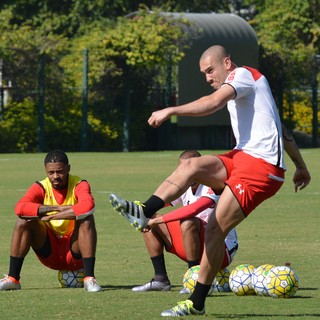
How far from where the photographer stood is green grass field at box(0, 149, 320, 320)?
882cm

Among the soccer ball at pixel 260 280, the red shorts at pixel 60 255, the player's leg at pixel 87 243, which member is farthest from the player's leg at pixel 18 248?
the soccer ball at pixel 260 280

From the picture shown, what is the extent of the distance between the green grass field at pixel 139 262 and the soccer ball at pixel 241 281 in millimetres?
86

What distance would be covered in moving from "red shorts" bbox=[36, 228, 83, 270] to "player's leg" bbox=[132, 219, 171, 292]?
645 mm

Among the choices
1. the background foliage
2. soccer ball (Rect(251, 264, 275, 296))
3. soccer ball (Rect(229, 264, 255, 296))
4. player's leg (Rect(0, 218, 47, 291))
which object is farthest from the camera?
the background foliage

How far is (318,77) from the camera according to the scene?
40.8 m

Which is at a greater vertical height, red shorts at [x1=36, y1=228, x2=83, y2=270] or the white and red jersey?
the white and red jersey

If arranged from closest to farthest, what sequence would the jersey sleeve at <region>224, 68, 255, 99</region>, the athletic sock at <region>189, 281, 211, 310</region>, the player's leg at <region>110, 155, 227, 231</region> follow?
1. the player's leg at <region>110, 155, 227, 231</region>
2. the jersey sleeve at <region>224, 68, 255, 99</region>
3. the athletic sock at <region>189, 281, 211, 310</region>

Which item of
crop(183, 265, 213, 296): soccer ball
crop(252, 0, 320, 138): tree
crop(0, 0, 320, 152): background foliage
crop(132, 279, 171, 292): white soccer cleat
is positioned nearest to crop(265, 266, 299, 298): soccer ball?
crop(183, 265, 213, 296): soccer ball

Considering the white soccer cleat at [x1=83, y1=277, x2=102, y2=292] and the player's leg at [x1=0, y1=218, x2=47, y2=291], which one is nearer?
the white soccer cleat at [x1=83, y1=277, x2=102, y2=292]

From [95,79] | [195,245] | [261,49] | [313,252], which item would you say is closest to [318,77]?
[261,49]

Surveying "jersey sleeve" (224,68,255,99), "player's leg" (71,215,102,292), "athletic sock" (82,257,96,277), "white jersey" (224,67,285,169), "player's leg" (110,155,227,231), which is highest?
"jersey sleeve" (224,68,255,99)

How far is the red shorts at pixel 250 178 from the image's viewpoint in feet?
27.2

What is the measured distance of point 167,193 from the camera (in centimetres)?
803

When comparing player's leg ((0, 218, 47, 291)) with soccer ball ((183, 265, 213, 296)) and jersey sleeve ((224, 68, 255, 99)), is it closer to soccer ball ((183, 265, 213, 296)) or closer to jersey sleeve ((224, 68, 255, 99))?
soccer ball ((183, 265, 213, 296))
